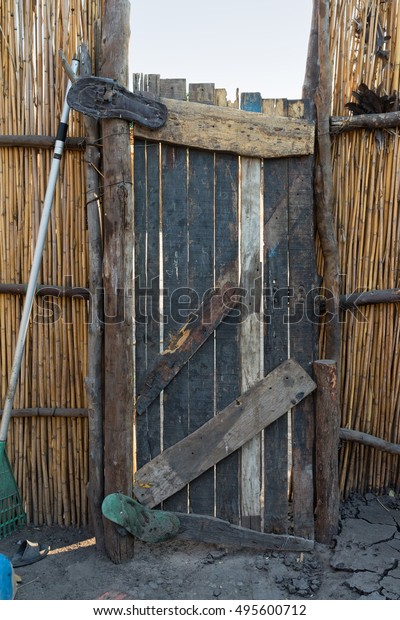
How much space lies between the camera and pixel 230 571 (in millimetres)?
2662

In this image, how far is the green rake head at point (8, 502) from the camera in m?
2.96

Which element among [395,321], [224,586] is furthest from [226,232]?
[224,586]

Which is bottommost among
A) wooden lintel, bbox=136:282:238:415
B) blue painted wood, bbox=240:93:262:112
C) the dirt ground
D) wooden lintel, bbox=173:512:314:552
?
the dirt ground

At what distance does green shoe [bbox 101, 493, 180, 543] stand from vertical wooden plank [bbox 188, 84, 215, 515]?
0.18m

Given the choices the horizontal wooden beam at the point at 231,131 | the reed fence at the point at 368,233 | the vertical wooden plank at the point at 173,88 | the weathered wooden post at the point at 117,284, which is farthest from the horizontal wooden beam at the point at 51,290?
the reed fence at the point at 368,233

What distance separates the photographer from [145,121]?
2662 millimetres

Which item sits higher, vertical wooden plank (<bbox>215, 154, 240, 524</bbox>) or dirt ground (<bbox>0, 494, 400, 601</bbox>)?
vertical wooden plank (<bbox>215, 154, 240, 524</bbox>)

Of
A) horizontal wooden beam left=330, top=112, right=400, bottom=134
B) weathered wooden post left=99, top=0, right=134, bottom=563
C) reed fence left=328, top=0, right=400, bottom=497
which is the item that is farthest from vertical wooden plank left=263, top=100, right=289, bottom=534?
weathered wooden post left=99, top=0, right=134, bottom=563

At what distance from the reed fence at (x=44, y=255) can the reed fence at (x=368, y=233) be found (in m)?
1.61

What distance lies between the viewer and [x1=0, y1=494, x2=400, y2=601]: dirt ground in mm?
2496

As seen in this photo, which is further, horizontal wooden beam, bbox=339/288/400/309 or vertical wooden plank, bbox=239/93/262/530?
horizontal wooden beam, bbox=339/288/400/309

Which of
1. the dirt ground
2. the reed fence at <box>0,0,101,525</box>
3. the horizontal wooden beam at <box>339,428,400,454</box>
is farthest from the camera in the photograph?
the horizontal wooden beam at <box>339,428,400,454</box>

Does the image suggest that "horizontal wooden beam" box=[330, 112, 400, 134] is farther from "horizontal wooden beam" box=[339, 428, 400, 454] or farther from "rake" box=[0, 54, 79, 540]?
"horizontal wooden beam" box=[339, 428, 400, 454]

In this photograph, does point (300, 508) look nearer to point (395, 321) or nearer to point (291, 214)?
point (395, 321)
